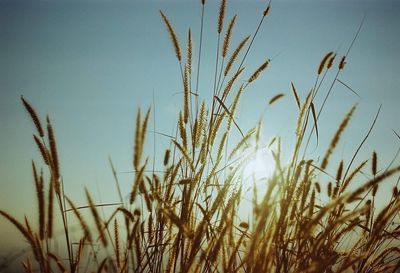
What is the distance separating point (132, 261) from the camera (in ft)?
5.34

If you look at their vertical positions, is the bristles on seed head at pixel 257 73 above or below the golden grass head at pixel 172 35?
below

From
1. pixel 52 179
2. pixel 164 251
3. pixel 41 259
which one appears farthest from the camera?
pixel 164 251

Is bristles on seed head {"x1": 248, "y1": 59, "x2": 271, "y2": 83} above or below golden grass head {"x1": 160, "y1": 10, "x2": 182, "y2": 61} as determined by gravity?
below

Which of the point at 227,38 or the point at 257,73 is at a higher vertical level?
the point at 227,38

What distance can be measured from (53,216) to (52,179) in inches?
6.2

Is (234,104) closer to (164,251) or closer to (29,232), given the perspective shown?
(164,251)

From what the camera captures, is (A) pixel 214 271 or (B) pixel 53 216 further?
(A) pixel 214 271

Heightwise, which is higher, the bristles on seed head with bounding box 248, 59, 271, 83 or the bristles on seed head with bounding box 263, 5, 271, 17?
the bristles on seed head with bounding box 263, 5, 271, 17

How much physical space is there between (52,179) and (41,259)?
32 centimetres

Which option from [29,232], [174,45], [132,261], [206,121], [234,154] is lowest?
[132,261]

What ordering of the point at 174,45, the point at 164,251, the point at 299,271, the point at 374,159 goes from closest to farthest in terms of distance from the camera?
the point at 299,271 < the point at 164,251 < the point at 174,45 < the point at 374,159

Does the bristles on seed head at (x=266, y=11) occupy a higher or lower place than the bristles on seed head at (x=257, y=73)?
higher

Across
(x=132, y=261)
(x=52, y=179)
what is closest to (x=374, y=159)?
(x=132, y=261)

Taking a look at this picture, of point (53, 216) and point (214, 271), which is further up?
point (53, 216)
